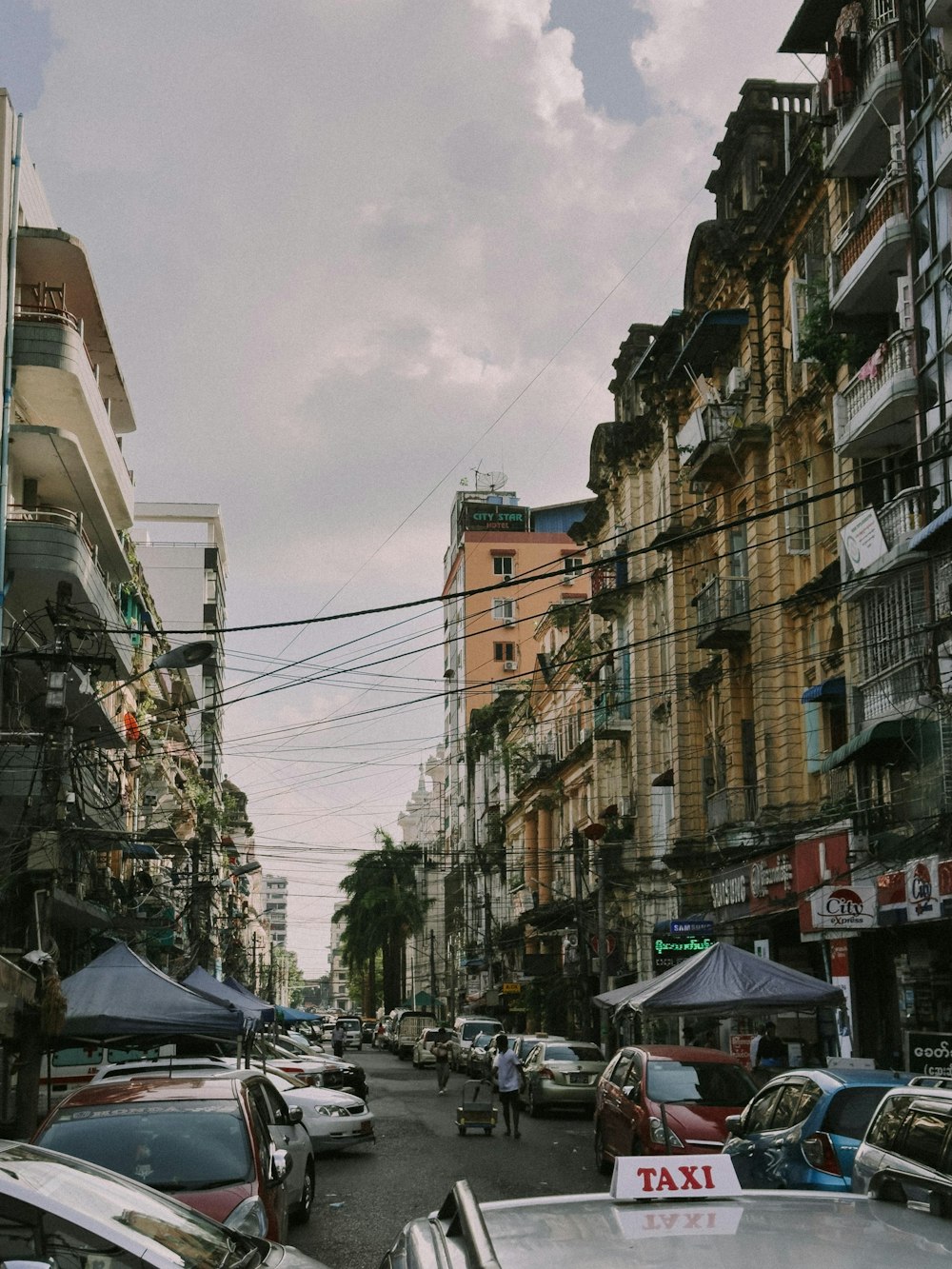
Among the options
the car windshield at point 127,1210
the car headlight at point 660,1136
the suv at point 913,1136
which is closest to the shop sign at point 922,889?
the car headlight at point 660,1136

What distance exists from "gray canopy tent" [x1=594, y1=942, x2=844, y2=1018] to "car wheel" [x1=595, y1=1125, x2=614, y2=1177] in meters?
1.81

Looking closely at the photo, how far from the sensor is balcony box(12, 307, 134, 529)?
2848cm

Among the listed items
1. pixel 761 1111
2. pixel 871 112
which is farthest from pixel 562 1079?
pixel 871 112

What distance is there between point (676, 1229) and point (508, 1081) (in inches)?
914

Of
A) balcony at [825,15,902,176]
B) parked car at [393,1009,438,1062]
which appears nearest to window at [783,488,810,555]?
balcony at [825,15,902,176]

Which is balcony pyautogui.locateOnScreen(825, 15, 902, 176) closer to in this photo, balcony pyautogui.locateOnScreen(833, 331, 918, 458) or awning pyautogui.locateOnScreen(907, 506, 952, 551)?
balcony pyautogui.locateOnScreen(833, 331, 918, 458)

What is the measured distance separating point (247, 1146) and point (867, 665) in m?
18.8

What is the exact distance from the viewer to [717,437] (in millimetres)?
35562

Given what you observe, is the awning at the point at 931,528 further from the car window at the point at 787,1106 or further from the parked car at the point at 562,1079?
the parked car at the point at 562,1079

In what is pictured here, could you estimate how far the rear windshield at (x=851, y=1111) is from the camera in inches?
450

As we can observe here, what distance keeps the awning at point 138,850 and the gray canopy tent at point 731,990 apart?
72.0 feet

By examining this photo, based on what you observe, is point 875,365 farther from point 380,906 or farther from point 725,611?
point 380,906

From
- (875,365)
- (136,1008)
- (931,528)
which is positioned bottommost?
(136,1008)

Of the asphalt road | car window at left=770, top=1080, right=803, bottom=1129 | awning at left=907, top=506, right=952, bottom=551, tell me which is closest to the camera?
car window at left=770, top=1080, right=803, bottom=1129
